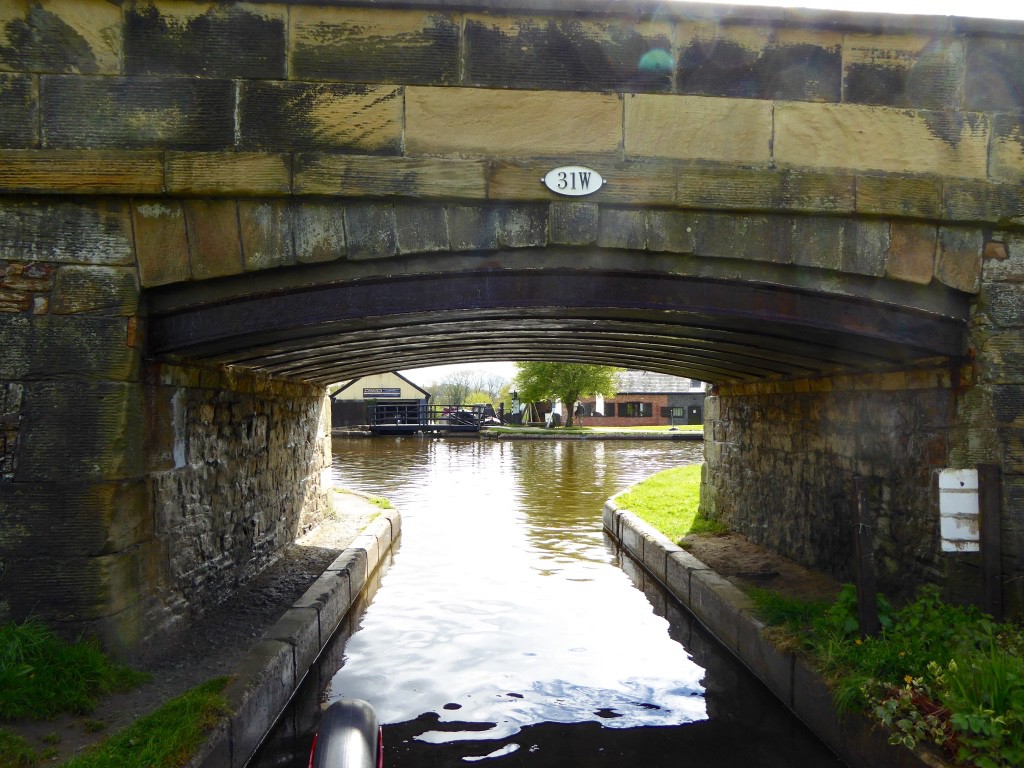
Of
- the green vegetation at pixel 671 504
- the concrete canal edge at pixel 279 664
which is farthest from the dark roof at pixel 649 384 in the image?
the concrete canal edge at pixel 279 664

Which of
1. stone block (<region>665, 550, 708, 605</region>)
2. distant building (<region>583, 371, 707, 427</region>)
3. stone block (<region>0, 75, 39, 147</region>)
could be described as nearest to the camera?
stone block (<region>0, 75, 39, 147</region>)

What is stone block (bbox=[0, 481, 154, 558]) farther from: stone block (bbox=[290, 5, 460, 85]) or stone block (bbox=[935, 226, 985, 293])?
stone block (bbox=[935, 226, 985, 293])

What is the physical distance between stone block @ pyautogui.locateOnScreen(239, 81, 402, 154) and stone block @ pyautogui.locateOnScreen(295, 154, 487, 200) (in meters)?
0.16

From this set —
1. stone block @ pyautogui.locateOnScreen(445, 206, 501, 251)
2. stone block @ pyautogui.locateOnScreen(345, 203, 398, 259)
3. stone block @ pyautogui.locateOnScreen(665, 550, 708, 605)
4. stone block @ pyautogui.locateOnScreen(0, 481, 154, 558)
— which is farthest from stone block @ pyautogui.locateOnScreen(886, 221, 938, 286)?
stone block @ pyautogui.locateOnScreen(0, 481, 154, 558)

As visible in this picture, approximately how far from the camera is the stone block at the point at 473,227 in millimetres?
5500

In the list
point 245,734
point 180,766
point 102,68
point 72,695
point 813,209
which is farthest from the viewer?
point 813,209

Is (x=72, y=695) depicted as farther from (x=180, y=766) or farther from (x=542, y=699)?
(x=542, y=699)

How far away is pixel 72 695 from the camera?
446cm

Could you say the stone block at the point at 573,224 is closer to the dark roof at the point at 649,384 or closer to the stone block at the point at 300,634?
the stone block at the point at 300,634

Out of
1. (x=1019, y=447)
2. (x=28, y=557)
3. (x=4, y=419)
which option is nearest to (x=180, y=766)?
(x=28, y=557)

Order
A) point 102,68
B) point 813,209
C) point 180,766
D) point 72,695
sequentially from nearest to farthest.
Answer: point 180,766 → point 72,695 → point 102,68 → point 813,209

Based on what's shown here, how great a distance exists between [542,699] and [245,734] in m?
2.39

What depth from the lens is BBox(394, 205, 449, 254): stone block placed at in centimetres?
546

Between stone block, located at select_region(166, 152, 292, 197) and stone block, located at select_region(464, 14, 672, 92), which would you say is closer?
stone block, located at select_region(166, 152, 292, 197)
